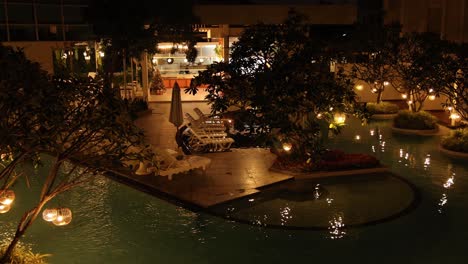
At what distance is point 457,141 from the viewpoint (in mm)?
15883

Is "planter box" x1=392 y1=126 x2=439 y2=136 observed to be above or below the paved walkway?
above

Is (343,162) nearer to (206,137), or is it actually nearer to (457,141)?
(206,137)

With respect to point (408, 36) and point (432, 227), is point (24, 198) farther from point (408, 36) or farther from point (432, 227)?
point (408, 36)

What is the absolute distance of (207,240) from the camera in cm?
938

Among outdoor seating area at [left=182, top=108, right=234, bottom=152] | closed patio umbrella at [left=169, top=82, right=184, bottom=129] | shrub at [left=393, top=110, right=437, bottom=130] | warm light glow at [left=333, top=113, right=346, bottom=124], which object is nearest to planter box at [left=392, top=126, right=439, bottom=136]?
shrub at [left=393, top=110, right=437, bottom=130]

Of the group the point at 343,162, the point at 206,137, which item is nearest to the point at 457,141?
the point at 343,162

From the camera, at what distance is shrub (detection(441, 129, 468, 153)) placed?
15.6m

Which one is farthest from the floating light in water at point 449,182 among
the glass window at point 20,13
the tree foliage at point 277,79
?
the glass window at point 20,13

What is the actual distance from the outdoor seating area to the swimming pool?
362 centimetres

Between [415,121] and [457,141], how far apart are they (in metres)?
3.27

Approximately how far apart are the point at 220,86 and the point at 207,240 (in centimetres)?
338

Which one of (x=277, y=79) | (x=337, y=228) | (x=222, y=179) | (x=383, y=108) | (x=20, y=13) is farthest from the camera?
(x=20, y=13)

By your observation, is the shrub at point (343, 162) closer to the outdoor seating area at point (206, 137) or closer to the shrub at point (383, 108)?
the outdoor seating area at point (206, 137)

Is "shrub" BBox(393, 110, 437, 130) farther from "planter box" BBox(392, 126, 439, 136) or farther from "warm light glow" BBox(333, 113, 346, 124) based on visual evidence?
"warm light glow" BBox(333, 113, 346, 124)
